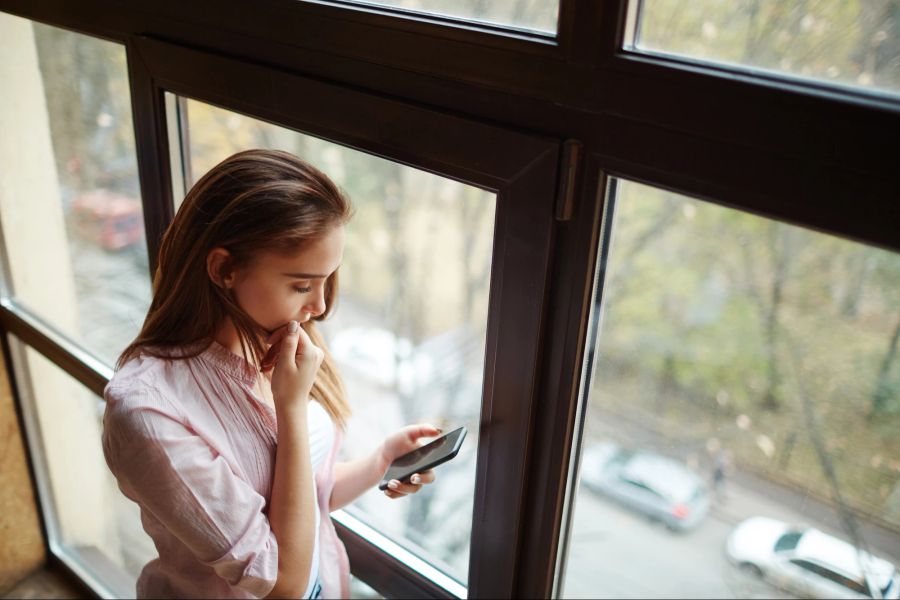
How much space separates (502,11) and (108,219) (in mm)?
1257

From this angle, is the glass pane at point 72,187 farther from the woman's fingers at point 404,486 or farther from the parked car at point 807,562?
the parked car at point 807,562

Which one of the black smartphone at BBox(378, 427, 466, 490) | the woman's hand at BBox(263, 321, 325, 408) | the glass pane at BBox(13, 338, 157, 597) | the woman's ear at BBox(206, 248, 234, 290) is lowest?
the glass pane at BBox(13, 338, 157, 597)

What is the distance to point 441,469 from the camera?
1.30 metres

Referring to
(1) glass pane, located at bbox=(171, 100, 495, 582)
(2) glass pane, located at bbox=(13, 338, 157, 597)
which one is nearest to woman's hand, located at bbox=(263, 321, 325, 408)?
(1) glass pane, located at bbox=(171, 100, 495, 582)

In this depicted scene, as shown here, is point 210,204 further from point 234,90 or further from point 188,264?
point 234,90

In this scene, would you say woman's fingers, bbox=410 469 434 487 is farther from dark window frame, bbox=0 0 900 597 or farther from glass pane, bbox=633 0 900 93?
glass pane, bbox=633 0 900 93

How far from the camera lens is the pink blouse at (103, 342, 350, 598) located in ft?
3.04

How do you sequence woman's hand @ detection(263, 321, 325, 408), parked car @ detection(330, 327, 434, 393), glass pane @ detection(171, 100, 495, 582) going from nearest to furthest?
woman's hand @ detection(263, 321, 325, 408), glass pane @ detection(171, 100, 495, 582), parked car @ detection(330, 327, 434, 393)

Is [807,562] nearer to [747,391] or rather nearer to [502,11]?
[747,391]

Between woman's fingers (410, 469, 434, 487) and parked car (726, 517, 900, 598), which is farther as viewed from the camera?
woman's fingers (410, 469, 434, 487)

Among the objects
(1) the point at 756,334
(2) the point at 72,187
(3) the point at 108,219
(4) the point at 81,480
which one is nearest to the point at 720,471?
(1) the point at 756,334

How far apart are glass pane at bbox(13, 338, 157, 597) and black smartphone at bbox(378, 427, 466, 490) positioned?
1214 mm

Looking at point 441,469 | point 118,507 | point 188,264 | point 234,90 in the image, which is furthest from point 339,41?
point 118,507

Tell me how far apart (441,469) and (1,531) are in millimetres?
1437
